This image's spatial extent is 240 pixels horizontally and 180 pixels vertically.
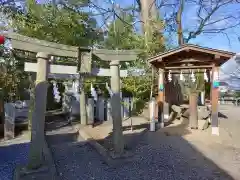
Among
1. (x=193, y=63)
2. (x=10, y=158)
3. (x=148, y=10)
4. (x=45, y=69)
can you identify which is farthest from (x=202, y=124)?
(x=148, y=10)

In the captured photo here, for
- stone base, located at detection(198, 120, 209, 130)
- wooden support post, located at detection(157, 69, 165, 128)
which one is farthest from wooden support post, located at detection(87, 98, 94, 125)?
stone base, located at detection(198, 120, 209, 130)

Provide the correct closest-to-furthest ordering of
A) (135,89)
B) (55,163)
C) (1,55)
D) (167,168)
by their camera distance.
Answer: (167,168) < (55,163) < (1,55) < (135,89)

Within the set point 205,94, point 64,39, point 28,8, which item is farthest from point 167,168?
point 205,94

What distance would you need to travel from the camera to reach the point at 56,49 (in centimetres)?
430

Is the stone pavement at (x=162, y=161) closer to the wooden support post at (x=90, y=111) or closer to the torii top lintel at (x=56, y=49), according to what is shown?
the torii top lintel at (x=56, y=49)

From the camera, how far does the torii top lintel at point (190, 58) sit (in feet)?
22.8

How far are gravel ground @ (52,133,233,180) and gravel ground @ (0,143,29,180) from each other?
731 mm

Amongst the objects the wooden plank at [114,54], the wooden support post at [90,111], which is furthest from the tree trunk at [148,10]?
the wooden plank at [114,54]

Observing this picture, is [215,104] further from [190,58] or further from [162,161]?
[162,161]

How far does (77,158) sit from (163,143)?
7.45 ft

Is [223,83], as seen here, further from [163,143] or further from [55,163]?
[55,163]

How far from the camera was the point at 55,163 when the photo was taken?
4.70 metres

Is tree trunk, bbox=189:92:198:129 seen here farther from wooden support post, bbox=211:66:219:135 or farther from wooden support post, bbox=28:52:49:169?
wooden support post, bbox=28:52:49:169

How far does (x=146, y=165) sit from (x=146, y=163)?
0.11 metres
